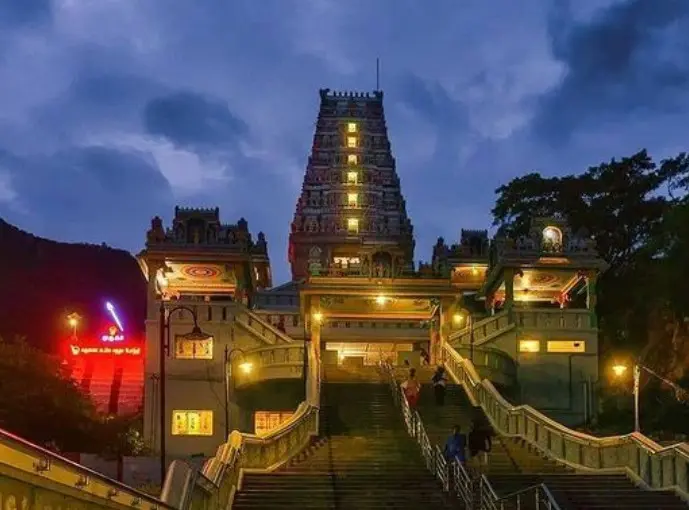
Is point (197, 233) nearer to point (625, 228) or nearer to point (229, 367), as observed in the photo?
point (229, 367)

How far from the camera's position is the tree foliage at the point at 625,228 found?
47.4 m

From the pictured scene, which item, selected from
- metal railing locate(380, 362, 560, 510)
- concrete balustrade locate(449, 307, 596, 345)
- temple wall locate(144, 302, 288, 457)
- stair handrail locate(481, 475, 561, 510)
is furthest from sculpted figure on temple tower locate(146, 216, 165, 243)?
stair handrail locate(481, 475, 561, 510)

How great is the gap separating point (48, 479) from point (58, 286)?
3354 inches

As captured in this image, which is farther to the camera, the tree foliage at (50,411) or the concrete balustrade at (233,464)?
the tree foliage at (50,411)

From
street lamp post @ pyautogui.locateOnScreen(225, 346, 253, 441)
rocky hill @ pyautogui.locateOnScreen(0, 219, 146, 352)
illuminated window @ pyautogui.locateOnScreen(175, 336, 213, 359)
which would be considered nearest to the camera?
street lamp post @ pyautogui.locateOnScreen(225, 346, 253, 441)

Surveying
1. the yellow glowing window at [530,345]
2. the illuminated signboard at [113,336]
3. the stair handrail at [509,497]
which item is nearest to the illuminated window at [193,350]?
the yellow glowing window at [530,345]

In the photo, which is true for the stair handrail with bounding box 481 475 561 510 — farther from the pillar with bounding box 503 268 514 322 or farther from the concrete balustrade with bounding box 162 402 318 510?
the pillar with bounding box 503 268 514 322

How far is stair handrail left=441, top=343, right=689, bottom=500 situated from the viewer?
22250 mm

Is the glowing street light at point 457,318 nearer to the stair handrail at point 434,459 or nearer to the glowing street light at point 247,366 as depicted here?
the glowing street light at point 247,366

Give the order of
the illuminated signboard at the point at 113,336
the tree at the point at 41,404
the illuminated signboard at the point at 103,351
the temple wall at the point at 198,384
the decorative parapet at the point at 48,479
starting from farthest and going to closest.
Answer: the illuminated signboard at the point at 113,336 < the illuminated signboard at the point at 103,351 < the temple wall at the point at 198,384 < the tree at the point at 41,404 < the decorative parapet at the point at 48,479

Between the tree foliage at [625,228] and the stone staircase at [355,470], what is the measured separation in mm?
17437

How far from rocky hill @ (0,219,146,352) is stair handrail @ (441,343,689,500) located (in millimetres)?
53811

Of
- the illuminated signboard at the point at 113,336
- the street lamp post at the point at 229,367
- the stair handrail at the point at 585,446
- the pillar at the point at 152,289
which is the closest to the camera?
the stair handrail at the point at 585,446

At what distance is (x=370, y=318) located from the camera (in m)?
52.5
